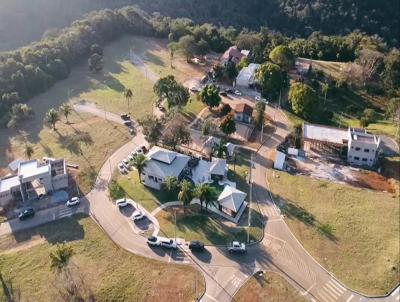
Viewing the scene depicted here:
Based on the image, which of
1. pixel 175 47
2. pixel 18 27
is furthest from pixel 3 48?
pixel 175 47

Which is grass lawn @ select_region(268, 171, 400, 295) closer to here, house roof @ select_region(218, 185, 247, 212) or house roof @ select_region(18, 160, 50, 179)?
house roof @ select_region(218, 185, 247, 212)

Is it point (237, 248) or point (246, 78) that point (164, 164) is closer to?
point (237, 248)

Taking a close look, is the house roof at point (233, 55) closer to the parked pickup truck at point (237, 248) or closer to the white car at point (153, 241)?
the parked pickup truck at point (237, 248)

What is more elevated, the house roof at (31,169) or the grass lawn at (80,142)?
the house roof at (31,169)

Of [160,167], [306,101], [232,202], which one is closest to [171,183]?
[160,167]

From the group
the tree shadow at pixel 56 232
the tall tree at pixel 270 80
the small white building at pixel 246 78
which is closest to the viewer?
the tree shadow at pixel 56 232

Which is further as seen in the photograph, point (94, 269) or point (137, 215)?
point (137, 215)

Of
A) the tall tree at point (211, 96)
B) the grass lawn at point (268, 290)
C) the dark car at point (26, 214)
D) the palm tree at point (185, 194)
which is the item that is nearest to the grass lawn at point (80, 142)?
the dark car at point (26, 214)

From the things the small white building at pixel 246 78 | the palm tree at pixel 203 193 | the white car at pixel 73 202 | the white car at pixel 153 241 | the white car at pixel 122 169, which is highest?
the small white building at pixel 246 78
